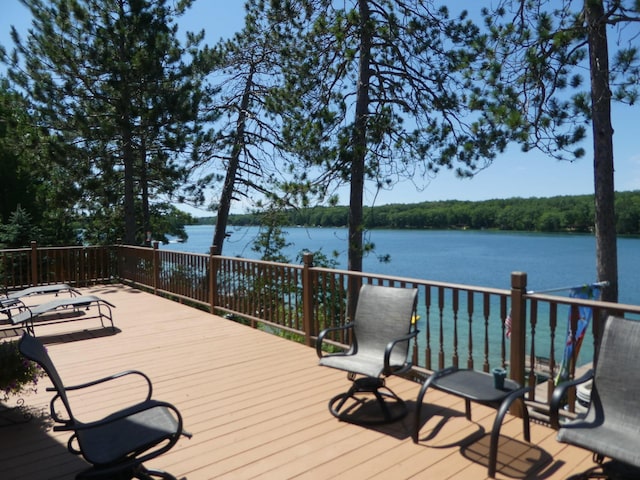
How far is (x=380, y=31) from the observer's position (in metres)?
7.88

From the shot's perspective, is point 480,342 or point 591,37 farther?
point 480,342

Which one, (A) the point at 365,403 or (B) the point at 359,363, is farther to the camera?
(A) the point at 365,403

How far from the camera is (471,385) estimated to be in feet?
9.20

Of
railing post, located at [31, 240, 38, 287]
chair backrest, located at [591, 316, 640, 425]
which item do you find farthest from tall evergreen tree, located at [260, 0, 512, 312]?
railing post, located at [31, 240, 38, 287]

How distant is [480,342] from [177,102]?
527 inches

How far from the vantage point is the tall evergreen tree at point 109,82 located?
1116 cm

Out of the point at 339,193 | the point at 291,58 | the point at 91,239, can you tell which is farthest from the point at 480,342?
the point at 91,239

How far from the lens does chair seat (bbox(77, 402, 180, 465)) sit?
2.12 m

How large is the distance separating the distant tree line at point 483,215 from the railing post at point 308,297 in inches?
144

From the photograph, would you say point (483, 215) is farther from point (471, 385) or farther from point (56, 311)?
point (471, 385)

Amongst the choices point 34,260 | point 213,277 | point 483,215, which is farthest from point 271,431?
point 483,215

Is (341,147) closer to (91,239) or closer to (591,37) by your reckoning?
(591,37)

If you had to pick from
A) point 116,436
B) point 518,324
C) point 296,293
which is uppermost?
point 518,324

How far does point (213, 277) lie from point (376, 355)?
391cm
